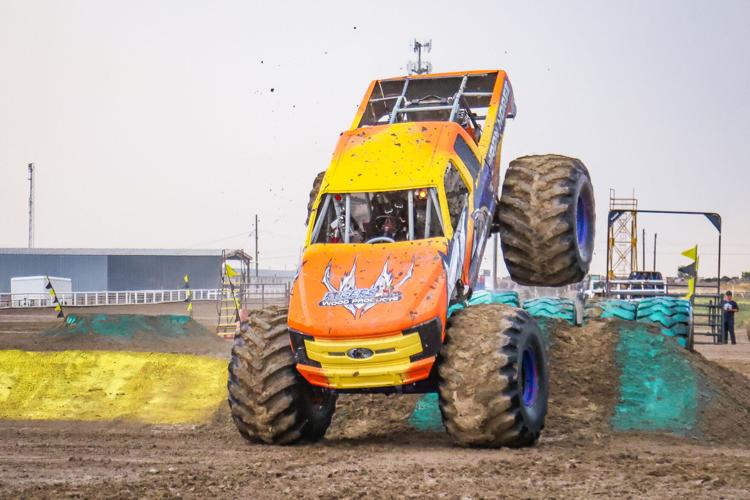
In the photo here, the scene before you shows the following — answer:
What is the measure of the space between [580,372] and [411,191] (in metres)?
4.84

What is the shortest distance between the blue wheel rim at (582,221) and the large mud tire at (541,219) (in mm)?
643

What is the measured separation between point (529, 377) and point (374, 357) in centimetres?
215

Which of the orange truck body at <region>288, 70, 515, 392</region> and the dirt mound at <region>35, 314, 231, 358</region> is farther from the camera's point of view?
the dirt mound at <region>35, 314, 231, 358</region>

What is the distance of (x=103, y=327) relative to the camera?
3016 cm

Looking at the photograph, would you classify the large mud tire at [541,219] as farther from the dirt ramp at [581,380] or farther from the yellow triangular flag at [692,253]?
the yellow triangular flag at [692,253]

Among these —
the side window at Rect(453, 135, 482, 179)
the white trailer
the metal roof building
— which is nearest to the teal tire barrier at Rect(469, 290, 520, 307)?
the side window at Rect(453, 135, 482, 179)

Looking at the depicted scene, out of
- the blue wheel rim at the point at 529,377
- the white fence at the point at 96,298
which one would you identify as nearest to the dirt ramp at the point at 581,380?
the blue wheel rim at the point at 529,377

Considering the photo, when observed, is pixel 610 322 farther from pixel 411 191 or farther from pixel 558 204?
pixel 411 191

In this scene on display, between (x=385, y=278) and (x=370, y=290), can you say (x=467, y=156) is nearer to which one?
(x=385, y=278)

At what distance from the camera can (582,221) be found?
1552cm

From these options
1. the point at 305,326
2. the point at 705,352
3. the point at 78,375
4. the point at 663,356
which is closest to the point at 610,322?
the point at 663,356

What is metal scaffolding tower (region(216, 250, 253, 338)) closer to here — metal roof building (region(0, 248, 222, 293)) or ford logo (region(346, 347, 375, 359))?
ford logo (region(346, 347, 375, 359))

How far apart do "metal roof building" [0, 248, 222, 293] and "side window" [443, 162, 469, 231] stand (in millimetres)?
71785

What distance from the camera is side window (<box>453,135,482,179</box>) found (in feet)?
42.6
